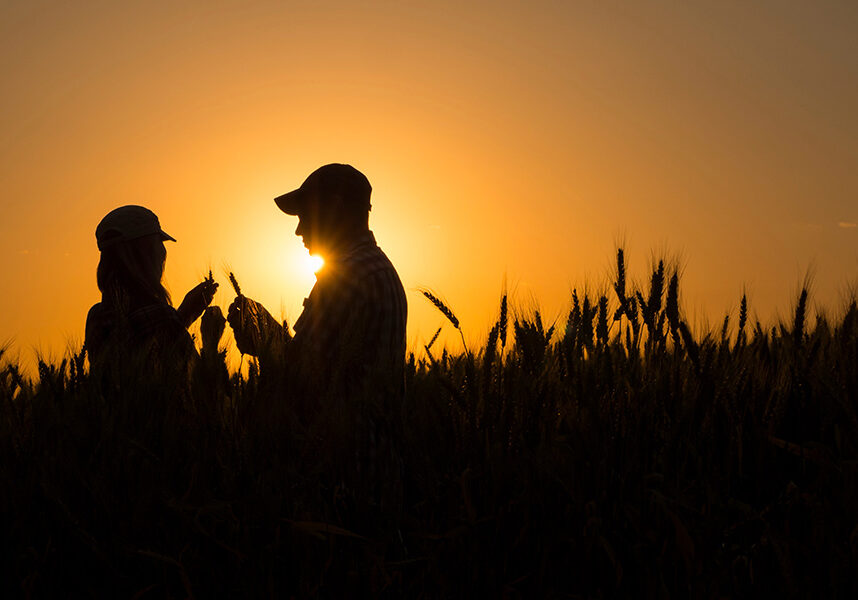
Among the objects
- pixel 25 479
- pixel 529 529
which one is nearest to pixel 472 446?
pixel 529 529

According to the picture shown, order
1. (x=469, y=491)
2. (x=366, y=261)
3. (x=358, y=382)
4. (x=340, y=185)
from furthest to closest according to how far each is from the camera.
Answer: (x=340, y=185) < (x=366, y=261) < (x=358, y=382) < (x=469, y=491)

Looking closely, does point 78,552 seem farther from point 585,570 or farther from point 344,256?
point 344,256

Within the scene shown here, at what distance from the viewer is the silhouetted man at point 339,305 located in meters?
2.33

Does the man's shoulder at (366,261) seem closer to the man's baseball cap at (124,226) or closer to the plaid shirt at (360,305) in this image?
the plaid shirt at (360,305)

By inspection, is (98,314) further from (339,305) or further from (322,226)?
(339,305)

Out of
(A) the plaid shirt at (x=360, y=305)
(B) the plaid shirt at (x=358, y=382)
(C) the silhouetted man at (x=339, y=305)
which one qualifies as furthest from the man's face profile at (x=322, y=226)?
(B) the plaid shirt at (x=358, y=382)

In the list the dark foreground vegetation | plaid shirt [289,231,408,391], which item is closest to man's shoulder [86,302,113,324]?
plaid shirt [289,231,408,391]

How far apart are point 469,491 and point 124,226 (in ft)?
11.0

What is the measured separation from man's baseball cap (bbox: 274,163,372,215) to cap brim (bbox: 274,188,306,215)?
6cm

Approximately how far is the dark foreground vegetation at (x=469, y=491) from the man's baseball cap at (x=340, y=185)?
1523 mm

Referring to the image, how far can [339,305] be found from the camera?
3352 mm

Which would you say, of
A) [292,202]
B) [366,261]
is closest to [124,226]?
[292,202]

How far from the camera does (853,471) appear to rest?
2029mm

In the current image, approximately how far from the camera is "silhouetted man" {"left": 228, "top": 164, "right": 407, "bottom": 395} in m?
2.33
